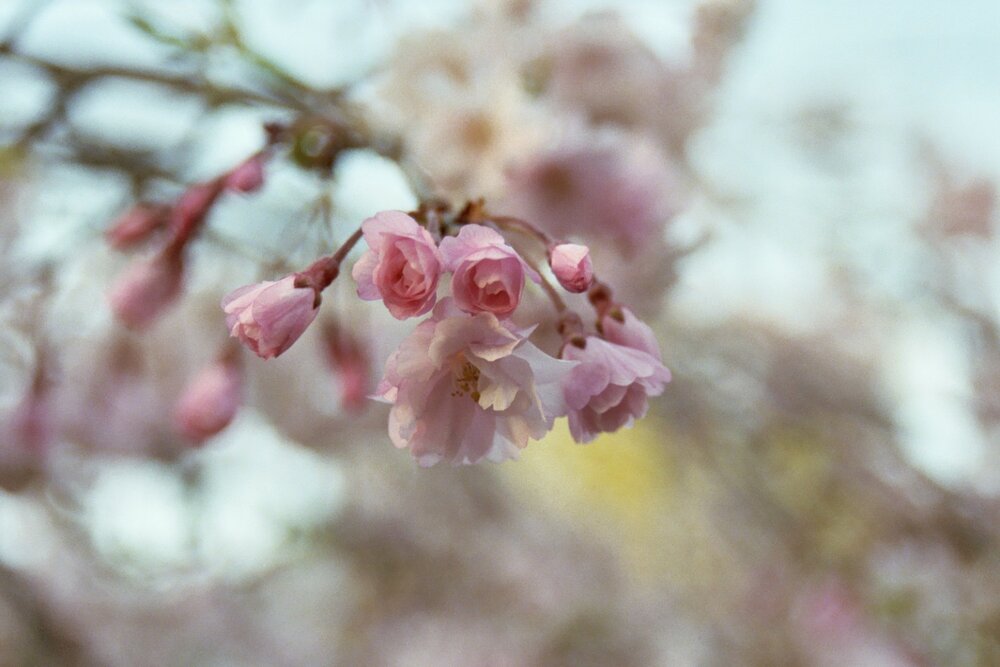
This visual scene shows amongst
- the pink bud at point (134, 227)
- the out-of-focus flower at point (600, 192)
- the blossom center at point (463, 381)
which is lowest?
the pink bud at point (134, 227)

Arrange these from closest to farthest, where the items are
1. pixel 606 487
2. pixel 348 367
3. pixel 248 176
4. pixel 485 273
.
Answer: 1. pixel 485 273
2. pixel 248 176
3. pixel 348 367
4. pixel 606 487

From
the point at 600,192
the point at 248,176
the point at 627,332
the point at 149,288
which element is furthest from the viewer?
the point at 600,192

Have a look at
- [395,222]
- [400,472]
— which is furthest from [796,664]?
[395,222]

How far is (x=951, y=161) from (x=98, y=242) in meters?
3.37

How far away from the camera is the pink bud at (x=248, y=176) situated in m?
0.88

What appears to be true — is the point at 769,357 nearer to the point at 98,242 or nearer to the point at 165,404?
the point at 165,404

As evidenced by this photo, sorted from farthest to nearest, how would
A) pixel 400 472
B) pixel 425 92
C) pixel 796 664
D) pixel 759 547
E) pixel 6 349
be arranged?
pixel 400 472 < pixel 759 547 < pixel 796 664 < pixel 6 349 < pixel 425 92

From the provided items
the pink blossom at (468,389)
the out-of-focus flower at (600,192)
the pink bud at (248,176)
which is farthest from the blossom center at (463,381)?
the out-of-focus flower at (600,192)

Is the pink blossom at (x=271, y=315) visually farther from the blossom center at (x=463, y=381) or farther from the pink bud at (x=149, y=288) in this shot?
the pink bud at (x=149, y=288)

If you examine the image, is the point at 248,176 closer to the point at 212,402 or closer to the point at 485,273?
the point at 212,402

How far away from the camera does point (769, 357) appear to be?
3.05m

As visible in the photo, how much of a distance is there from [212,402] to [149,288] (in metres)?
0.16

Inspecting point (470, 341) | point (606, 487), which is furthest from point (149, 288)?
point (606, 487)

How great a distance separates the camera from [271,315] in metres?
0.60
